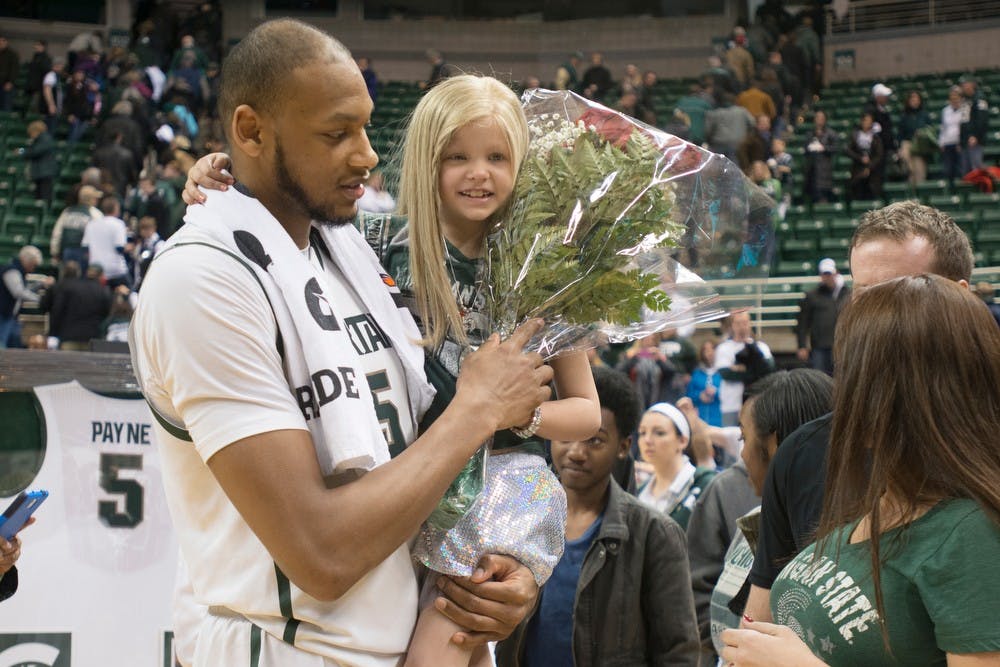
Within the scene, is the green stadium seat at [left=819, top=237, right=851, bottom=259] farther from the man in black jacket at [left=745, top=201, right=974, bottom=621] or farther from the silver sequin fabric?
the silver sequin fabric

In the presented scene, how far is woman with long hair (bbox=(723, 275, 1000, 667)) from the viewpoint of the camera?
1.62 meters

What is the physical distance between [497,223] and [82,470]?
56.4 inches

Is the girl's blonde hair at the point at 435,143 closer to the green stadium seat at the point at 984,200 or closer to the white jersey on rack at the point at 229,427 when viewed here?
the white jersey on rack at the point at 229,427

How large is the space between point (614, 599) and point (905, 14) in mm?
20722

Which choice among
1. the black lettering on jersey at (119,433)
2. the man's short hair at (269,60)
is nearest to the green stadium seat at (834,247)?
the black lettering on jersey at (119,433)

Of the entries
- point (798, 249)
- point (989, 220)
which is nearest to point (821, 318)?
point (798, 249)

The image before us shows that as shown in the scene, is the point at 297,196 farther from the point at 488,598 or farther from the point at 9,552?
the point at 9,552

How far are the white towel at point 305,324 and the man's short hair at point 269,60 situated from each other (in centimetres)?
14

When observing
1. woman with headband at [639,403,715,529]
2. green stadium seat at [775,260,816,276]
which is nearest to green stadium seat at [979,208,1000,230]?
green stadium seat at [775,260,816,276]

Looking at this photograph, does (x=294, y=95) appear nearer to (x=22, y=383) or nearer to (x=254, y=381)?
(x=254, y=381)

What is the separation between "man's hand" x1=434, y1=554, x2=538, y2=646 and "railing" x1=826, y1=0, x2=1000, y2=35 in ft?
70.5

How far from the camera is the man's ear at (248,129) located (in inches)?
70.5

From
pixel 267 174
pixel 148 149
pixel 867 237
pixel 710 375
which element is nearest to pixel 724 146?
pixel 710 375

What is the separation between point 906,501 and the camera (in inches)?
68.1
